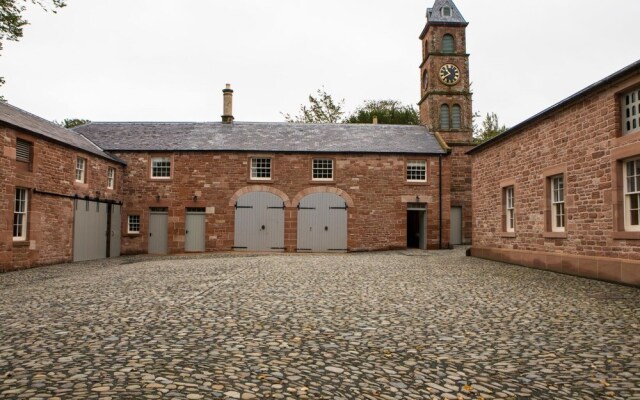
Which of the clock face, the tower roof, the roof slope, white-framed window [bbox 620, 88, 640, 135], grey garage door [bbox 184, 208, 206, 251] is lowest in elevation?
grey garage door [bbox 184, 208, 206, 251]

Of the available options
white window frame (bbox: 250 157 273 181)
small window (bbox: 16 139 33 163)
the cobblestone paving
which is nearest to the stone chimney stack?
white window frame (bbox: 250 157 273 181)

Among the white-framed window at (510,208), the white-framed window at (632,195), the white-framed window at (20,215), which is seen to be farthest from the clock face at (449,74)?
the white-framed window at (20,215)

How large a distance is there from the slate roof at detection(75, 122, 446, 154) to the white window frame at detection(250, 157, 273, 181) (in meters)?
0.57

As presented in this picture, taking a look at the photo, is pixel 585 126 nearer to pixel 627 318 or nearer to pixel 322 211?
pixel 627 318

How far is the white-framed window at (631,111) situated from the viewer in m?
10.7

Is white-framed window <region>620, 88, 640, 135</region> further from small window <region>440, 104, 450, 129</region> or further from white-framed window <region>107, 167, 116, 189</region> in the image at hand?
white-framed window <region>107, 167, 116, 189</region>

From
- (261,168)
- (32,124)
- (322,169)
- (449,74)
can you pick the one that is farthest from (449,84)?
(32,124)

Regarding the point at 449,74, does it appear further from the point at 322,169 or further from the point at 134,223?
the point at 134,223

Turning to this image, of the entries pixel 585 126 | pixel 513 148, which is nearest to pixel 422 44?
pixel 513 148

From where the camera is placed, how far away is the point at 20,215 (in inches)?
650

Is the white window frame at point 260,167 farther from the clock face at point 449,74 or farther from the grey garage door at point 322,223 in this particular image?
the clock face at point 449,74

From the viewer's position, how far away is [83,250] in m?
20.0

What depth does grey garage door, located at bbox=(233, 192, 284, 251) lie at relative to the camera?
23.9m

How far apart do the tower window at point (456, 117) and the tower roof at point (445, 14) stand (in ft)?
18.4
